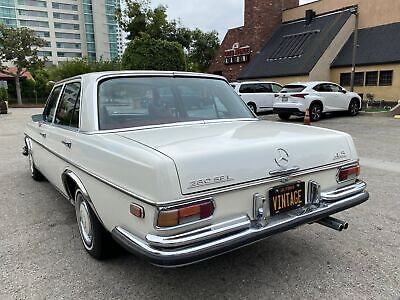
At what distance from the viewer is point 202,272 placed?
2775 millimetres

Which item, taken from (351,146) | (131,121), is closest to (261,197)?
(351,146)

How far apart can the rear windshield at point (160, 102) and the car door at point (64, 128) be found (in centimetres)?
40

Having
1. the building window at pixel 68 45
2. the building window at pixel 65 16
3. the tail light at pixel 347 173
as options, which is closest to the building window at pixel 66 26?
the building window at pixel 65 16

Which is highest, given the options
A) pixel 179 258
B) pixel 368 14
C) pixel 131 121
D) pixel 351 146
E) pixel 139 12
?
pixel 139 12

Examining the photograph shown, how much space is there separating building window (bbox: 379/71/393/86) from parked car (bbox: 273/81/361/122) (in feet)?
20.6

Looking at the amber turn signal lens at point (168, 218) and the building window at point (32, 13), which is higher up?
the building window at point (32, 13)

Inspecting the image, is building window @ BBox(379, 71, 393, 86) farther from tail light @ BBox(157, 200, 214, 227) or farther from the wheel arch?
tail light @ BBox(157, 200, 214, 227)

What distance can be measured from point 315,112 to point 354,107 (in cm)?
282

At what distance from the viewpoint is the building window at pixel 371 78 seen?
1933 cm

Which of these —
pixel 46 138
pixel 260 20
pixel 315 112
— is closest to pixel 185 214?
pixel 46 138

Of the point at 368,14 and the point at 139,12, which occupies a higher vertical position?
the point at 139,12

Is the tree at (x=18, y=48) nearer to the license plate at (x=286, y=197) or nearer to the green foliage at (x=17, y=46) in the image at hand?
the green foliage at (x=17, y=46)

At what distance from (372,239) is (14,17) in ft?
336

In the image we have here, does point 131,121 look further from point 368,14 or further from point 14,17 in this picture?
point 14,17
